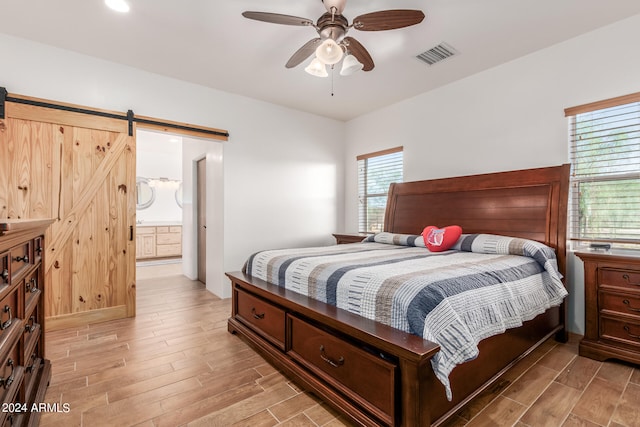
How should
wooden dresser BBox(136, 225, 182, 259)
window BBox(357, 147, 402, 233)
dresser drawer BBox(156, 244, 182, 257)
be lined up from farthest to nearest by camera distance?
dresser drawer BBox(156, 244, 182, 257) < wooden dresser BBox(136, 225, 182, 259) < window BBox(357, 147, 402, 233)

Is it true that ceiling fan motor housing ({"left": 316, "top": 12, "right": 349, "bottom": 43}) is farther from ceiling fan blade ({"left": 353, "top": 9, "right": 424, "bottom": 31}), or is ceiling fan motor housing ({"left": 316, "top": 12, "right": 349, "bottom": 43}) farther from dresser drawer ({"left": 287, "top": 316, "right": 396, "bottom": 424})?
dresser drawer ({"left": 287, "top": 316, "right": 396, "bottom": 424})

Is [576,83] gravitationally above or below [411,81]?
below

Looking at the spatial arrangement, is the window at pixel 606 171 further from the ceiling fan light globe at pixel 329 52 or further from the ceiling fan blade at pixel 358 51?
the ceiling fan light globe at pixel 329 52

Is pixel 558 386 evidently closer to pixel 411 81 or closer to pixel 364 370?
pixel 364 370

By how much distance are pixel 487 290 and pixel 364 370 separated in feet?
2.85

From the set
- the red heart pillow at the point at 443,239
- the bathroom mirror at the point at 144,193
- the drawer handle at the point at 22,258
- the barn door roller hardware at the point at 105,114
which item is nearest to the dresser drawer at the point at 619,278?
the red heart pillow at the point at 443,239

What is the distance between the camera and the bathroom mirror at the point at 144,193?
759 centimetres

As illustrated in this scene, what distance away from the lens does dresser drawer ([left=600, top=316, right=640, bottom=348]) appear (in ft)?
7.26

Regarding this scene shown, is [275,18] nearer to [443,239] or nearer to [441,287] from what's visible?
[441,287]

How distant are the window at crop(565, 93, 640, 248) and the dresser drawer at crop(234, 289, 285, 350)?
9.35 ft

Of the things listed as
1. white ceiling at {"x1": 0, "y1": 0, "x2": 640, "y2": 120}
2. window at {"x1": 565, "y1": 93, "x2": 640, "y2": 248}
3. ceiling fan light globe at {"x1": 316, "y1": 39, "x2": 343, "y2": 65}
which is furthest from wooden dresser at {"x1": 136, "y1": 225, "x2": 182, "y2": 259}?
window at {"x1": 565, "y1": 93, "x2": 640, "y2": 248}

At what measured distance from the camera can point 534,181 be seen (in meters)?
3.03

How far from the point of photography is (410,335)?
148 centimetres

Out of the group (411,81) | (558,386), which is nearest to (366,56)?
(411,81)
